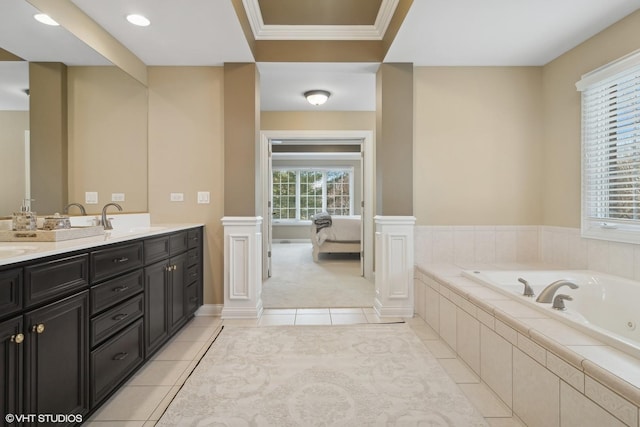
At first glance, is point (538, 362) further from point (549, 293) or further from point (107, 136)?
point (107, 136)

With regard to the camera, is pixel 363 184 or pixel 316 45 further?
pixel 363 184

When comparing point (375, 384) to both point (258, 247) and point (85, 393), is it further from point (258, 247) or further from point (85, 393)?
point (258, 247)

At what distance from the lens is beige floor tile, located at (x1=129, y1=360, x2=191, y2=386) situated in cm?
198

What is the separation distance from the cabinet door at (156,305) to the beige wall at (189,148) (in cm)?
80

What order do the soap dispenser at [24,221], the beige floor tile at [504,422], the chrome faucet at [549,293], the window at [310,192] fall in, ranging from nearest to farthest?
the beige floor tile at [504,422] → the soap dispenser at [24,221] → the chrome faucet at [549,293] → the window at [310,192]

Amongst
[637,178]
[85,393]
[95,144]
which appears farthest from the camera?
[95,144]

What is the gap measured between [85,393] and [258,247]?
5.92ft

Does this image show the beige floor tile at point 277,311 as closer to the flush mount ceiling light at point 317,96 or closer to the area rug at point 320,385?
the area rug at point 320,385

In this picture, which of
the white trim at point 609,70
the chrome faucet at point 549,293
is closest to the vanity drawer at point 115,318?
the chrome faucet at point 549,293

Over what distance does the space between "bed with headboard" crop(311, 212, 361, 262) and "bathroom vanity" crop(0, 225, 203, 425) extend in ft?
12.6

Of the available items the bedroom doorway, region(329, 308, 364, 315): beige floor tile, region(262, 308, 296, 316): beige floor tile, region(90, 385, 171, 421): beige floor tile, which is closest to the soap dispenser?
region(90, 385, 171, 421): beige floor tile

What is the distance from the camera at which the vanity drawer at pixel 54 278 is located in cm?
125

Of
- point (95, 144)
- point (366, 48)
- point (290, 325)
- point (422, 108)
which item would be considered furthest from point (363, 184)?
point (95, 144)

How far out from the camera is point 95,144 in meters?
2.62
